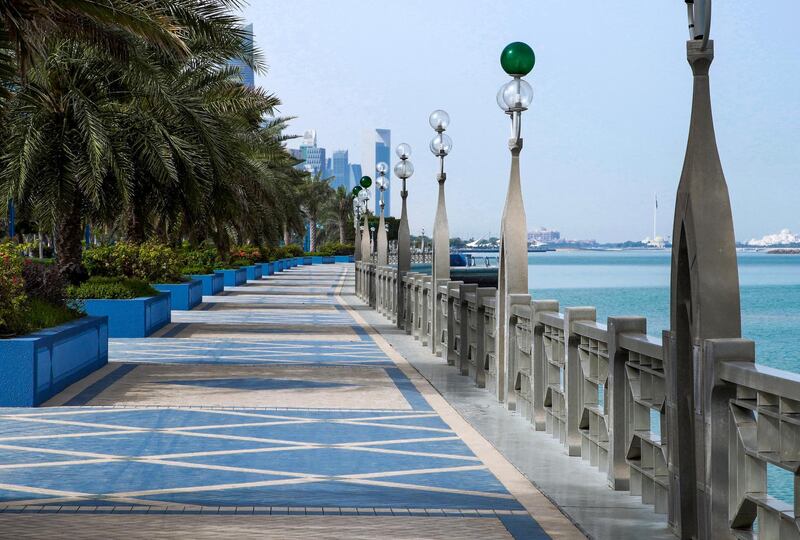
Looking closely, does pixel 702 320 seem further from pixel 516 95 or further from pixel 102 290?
pixel 102 290

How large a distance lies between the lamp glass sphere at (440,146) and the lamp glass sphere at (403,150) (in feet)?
17.4

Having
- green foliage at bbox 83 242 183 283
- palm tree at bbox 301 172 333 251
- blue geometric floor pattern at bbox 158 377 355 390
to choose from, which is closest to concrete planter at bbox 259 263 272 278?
palm tree at bbox 301 172 333 251

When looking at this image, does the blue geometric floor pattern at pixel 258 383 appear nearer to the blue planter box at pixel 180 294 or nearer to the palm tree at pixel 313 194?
the blue planter box at pixel 180 294

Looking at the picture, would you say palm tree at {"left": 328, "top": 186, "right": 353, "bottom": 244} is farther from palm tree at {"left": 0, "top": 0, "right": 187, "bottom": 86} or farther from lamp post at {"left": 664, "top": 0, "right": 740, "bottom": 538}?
lamp post at {"left": 664, "top": 0, "right": 740, "bottom": 538}

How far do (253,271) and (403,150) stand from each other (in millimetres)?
34317

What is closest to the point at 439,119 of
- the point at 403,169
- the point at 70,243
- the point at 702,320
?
the point at 403,169

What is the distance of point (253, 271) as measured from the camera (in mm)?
58906

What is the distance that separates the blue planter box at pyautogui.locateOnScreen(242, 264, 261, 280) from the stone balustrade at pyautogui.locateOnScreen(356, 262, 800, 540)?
43.1 m

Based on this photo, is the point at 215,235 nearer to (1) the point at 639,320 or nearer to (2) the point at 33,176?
(2) the point at 33,176

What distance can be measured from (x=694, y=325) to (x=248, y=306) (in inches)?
1088

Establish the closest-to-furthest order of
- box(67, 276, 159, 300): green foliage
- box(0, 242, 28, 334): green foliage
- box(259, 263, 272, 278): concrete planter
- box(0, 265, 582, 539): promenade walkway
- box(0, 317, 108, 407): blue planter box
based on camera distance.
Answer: box(0, 265, 582, 539): promenade walkway, box(0, 317, 108, 407): blue planter box, box(0, 242, 28, 334): green foliage, box(67, 276, 159, 300): green foliage, box(259, 263, 272, 278): concrete planter

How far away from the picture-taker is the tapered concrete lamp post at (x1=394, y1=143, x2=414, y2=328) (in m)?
25.2

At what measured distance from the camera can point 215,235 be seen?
3525 centimetres

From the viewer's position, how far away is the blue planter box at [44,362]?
12.1m
